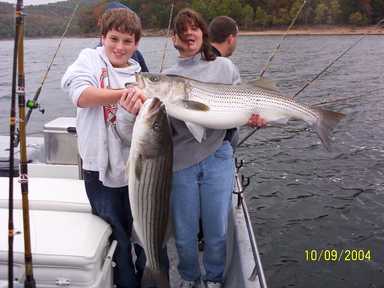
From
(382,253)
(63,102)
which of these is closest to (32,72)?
(63,102)

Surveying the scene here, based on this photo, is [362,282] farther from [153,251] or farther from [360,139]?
[360,139]

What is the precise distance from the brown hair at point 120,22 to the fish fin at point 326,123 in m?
1.57

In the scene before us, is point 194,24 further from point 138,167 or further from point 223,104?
point 138,167

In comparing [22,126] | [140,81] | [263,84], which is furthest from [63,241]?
[263,84]

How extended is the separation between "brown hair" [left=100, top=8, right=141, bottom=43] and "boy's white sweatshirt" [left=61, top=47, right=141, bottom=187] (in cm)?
20

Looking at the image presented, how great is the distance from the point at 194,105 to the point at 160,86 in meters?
0.28

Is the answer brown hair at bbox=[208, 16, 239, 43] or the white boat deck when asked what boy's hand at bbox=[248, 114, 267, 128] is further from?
brown hair at bbox=[208, 16, 239, 43]

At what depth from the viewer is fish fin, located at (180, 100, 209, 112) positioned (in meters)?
3.16

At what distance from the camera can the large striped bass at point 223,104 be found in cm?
310

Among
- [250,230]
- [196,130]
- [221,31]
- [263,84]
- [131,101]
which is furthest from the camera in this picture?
[221,31]

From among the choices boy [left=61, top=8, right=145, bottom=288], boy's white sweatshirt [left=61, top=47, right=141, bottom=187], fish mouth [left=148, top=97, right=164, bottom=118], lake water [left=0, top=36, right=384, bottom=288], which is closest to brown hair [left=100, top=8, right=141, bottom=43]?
boy [left=61, top=8, right=145, bottom=288]

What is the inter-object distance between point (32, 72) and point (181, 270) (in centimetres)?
2588

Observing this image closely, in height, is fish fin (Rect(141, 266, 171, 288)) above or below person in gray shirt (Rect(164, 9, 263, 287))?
below

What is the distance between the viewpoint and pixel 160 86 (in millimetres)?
3064
